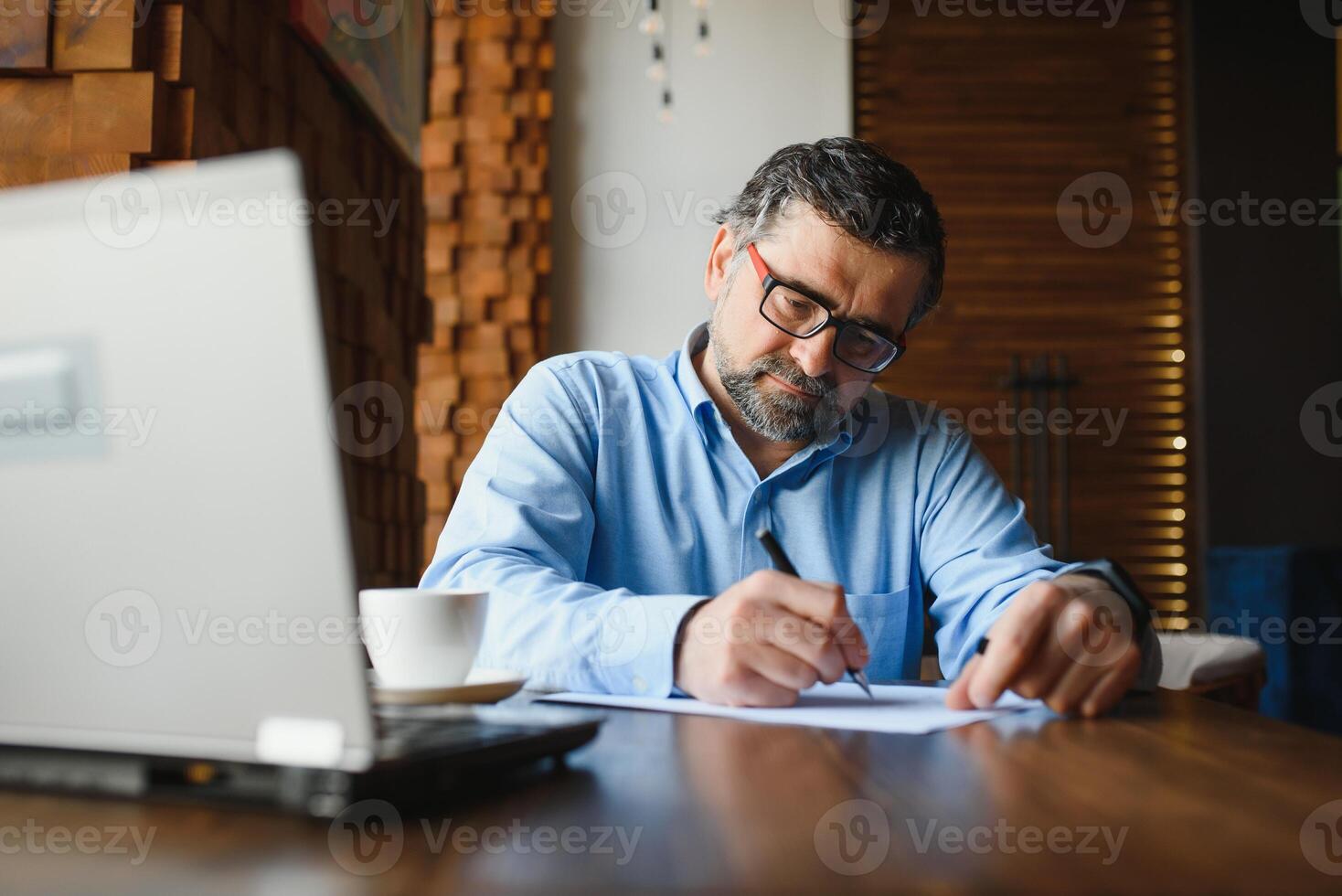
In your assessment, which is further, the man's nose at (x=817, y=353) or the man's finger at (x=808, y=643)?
the man's nose at (x=817, y=353)

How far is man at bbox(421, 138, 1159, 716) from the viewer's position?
4.85 ft


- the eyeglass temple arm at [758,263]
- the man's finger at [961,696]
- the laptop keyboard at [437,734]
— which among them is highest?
the eyeglass temple arm at [758,263]

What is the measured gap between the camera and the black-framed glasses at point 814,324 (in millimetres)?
1575

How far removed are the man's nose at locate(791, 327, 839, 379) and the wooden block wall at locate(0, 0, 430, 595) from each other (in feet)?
2.12

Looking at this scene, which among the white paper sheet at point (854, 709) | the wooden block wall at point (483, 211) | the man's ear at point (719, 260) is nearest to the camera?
the white paper sheet at point (854, 709)

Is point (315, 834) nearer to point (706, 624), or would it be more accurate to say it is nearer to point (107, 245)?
point (107, 245)

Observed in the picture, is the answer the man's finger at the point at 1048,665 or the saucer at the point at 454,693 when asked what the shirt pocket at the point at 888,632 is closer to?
the man's finger at the point at 1048,665

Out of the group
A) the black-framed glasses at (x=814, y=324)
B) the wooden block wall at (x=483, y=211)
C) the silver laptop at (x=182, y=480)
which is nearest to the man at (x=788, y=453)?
the black-framed glasses at (x=814, y=324)

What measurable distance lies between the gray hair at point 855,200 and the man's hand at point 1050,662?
0.72 meters

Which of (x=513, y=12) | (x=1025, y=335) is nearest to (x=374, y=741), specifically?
(x=513, y=12)

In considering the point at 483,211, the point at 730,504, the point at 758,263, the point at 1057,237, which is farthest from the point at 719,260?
the point at 1057,237

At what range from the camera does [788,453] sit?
5.68 ft

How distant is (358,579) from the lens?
1.57 ft

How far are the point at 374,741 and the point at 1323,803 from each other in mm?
503
